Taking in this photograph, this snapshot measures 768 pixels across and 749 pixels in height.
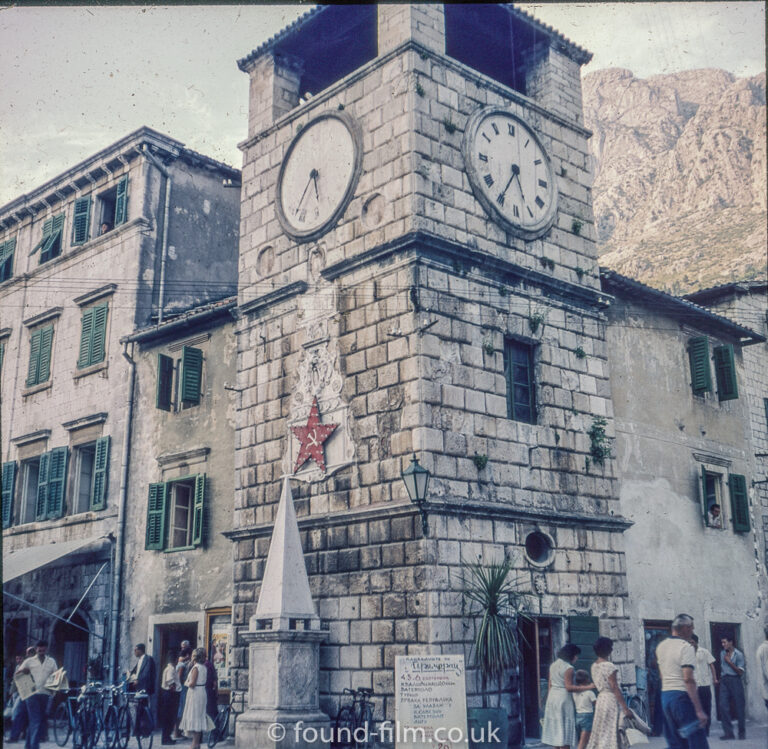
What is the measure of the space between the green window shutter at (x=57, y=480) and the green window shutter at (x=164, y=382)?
3.69 meters

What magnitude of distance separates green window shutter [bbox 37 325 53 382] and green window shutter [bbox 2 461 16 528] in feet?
7.69

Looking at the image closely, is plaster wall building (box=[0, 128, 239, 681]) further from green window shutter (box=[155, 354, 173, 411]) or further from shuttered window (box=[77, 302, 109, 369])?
green window shutter (box=[155, 354, 173, 411])

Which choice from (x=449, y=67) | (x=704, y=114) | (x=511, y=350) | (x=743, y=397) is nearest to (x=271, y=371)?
(x=511, y=350)

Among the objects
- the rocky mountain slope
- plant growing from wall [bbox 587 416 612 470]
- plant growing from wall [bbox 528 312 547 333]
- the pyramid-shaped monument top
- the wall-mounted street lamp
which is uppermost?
the rocky mountain slope

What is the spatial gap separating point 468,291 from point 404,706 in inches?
254

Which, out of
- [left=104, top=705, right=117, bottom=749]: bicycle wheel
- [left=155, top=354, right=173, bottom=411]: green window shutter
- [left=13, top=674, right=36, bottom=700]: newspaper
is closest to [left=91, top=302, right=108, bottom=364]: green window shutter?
[left=155, top=354, right=173, bottom=411]: green window shutter

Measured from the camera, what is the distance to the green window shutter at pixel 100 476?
21.7 metres

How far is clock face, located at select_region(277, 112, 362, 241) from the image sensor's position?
16.7 meters

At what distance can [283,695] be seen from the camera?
13.5 metres

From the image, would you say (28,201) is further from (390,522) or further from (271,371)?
(390,522)

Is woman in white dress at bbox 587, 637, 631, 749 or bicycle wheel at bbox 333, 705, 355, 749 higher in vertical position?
woman in white dress at bbox 587, 637, 631, 749

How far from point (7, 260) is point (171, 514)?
11522mm

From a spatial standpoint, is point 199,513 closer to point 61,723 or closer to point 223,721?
point 223,721

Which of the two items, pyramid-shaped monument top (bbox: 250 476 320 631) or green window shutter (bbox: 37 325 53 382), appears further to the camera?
green window shutter (bbox: 37 325 53 382)
